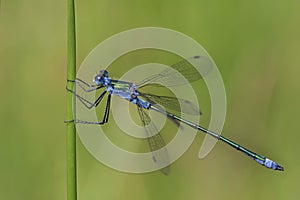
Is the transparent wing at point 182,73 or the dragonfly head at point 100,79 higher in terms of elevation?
the transparent wing at point 182,73

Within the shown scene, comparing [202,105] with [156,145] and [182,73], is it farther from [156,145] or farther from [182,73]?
[156,145]

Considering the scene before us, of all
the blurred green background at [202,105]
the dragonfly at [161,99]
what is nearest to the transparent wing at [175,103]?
the dragonfly at [161,99]

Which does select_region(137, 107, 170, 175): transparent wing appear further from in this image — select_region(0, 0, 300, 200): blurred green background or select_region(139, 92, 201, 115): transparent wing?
select_region(0, 0, 300, 200): blurred green background

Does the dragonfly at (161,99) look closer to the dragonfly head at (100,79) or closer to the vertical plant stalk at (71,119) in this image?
the dragonfly head at (100,79)

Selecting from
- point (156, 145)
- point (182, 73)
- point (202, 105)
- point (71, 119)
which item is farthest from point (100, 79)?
point (202, 105)

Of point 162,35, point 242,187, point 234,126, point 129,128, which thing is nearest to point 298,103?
point 234,126

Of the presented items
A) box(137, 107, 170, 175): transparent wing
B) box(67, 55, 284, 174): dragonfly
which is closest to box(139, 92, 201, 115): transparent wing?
box(67, 55, 284, 174): dragonfly
